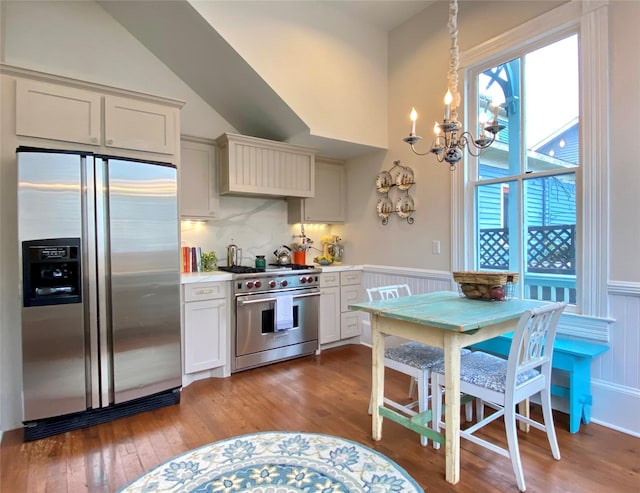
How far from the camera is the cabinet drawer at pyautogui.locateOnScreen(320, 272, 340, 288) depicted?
405cm

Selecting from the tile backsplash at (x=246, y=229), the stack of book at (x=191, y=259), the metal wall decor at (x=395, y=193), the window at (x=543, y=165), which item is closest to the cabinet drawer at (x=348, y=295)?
the tile backsplash at (x=246, y=229)

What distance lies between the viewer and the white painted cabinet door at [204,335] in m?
3.13

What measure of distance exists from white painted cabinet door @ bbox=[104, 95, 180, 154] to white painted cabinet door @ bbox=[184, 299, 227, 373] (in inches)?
53.8

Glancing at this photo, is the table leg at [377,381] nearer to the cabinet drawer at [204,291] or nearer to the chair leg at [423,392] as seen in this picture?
the chair leg at [423,392]

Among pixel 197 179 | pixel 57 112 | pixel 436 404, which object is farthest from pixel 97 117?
pixel 436 404

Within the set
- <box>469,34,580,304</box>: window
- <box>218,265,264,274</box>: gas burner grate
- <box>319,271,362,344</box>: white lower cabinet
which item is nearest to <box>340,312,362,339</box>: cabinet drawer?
<box>319,271,362,344</box>: white lower cabinet

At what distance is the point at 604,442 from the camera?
221 cm

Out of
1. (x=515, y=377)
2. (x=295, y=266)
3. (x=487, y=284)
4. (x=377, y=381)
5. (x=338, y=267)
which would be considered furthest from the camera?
(x=338, y=267)

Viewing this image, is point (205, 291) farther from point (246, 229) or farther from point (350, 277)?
point (350, 277)

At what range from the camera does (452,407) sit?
187 cm

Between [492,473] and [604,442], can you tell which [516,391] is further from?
[604,442]

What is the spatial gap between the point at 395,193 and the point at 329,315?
1582mm

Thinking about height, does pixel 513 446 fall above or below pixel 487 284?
below

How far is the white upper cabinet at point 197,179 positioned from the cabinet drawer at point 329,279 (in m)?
1.39
